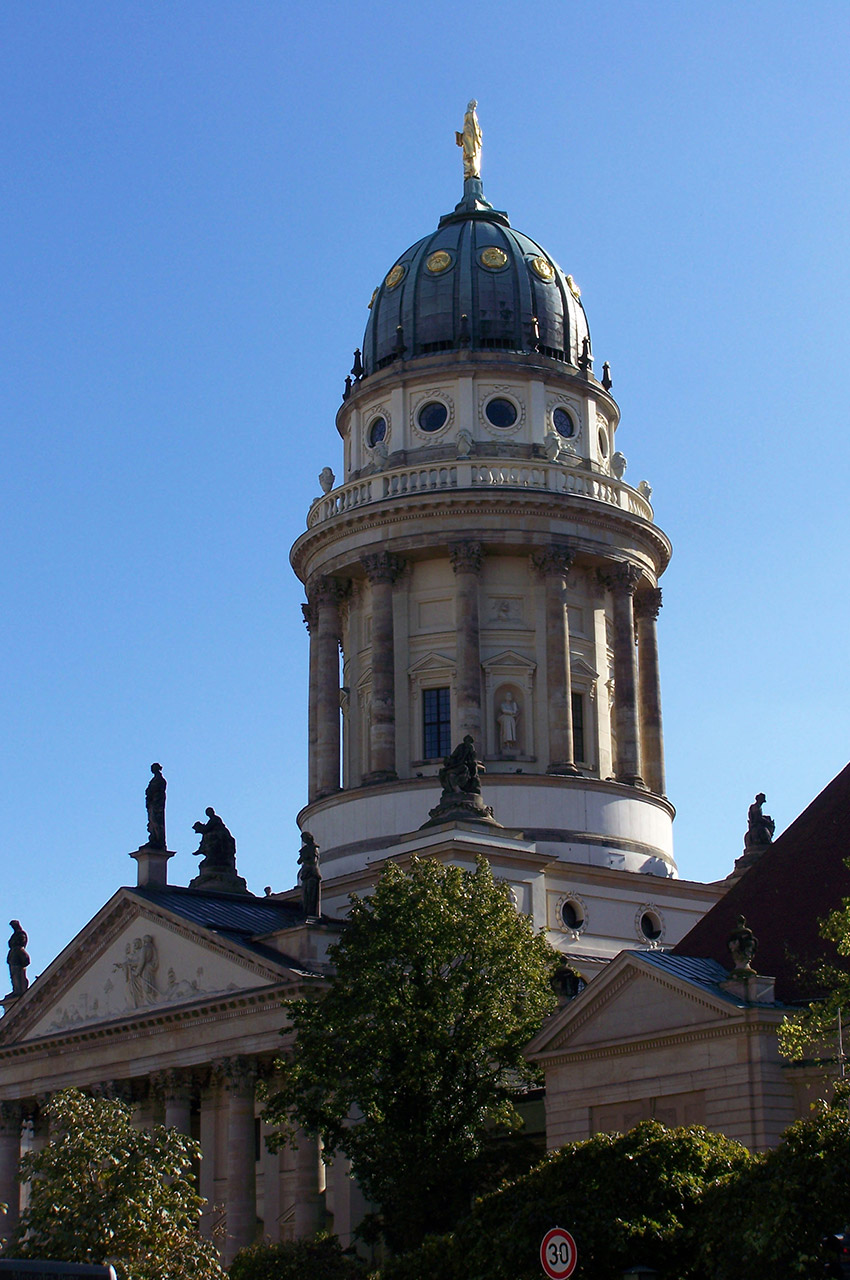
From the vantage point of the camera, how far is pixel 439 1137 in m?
46.7

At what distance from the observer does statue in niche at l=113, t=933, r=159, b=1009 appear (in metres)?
61.9

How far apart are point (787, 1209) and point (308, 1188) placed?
2455 centimetres

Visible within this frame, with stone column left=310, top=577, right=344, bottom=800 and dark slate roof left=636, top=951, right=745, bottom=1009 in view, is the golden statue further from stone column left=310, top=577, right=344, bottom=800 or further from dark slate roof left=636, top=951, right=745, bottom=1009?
dark slate roof left=636, top=951, right=745, bottom=1009

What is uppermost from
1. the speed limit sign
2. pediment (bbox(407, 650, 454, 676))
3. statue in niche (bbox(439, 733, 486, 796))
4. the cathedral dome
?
the cathedral dome

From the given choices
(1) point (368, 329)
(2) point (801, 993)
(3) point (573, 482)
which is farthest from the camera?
(1) point (368, 329)

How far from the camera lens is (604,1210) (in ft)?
119

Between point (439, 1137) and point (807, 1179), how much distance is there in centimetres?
1506

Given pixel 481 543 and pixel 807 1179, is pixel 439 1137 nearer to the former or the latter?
pixel 807 1179

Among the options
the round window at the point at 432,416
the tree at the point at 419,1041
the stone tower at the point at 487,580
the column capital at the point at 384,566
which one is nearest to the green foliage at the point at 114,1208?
the tree at the point at 419,1041

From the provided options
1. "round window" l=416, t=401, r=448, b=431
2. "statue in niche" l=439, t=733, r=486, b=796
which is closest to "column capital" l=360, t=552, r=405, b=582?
"round window" l=416, t=401, r=448, b=431

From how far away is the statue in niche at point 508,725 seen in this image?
2638 inches

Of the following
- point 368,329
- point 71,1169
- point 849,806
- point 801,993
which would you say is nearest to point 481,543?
point 368,329

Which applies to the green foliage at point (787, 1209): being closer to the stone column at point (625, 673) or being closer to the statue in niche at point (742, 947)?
the statue in niche at point (742, 947)

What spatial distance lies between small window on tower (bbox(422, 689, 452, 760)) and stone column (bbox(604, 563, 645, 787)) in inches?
241
